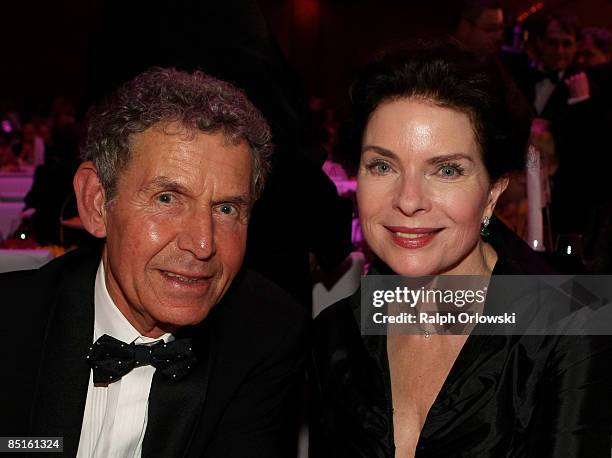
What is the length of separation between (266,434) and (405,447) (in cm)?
36

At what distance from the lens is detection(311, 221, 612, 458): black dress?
5.91ft

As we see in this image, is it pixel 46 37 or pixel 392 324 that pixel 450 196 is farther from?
pixel 46 37

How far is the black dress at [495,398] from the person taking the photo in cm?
180

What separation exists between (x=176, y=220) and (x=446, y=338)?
79cm

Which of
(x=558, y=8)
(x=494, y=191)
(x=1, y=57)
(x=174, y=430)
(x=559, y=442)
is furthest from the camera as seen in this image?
(x=1, y=57)

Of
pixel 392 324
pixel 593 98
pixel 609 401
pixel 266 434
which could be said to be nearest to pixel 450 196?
pixel 392 324

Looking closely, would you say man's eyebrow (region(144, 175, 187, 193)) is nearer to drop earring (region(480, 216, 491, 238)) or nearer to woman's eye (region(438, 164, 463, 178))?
woman's eye (region(438, 164, 463, 178))

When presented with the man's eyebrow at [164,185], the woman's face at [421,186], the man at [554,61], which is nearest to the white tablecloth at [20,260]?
the man's eyebrow at [164,185]

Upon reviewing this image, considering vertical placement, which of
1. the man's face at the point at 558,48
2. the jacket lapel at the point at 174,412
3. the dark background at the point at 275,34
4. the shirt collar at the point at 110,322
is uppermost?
the dark background at the point at 275,34

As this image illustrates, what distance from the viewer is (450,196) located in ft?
6.40

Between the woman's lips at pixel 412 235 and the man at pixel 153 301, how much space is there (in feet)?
1.20

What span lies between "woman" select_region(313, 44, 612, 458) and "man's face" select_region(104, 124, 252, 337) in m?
0.38

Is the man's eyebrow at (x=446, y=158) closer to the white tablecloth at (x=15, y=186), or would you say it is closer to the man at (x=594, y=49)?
the man at (x=594, y=49)

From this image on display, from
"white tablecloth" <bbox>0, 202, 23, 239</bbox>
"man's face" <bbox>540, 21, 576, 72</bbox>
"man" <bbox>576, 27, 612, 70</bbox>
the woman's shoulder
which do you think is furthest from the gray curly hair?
"man" <bbox>576, 27, 612, 70</bbox>
